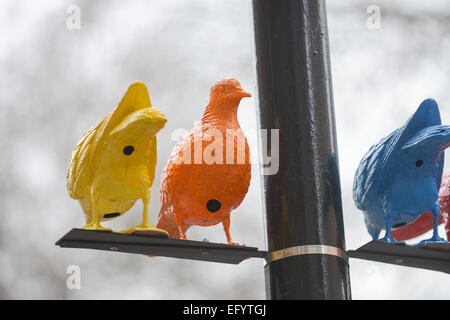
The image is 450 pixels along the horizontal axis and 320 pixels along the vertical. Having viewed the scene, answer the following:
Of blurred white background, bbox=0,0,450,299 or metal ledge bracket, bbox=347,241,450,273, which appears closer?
metal ledge bracket, bbox=347,241,450,273

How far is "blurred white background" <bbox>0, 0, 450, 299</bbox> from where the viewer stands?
7.55 meters

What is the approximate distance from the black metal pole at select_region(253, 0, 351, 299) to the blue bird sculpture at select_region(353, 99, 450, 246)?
0.21 metres

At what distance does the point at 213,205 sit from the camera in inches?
163

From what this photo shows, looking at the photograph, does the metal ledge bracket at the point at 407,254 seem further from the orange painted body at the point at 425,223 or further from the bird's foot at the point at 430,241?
the orange painted body at the point at 425,223

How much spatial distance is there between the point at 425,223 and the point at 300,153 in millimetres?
920

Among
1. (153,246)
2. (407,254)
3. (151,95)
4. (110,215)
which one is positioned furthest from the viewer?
(151,95)

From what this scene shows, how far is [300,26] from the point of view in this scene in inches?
169

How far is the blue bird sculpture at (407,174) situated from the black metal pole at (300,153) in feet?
0.69

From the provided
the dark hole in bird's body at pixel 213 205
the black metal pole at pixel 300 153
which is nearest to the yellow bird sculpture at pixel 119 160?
the dark hole in bird's body at pixel 213 205

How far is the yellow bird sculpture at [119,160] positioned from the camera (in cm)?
392
